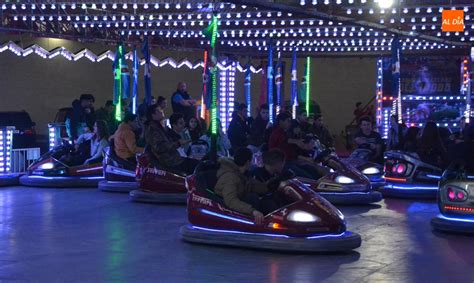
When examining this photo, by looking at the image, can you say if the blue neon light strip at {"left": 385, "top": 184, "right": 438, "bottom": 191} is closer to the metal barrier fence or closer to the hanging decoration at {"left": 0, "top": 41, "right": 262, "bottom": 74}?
the hanging decoration at {"left": 0, "top": 41, "right": 262, "bottom": 74}

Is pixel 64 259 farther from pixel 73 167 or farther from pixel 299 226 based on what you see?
pixel 73 167

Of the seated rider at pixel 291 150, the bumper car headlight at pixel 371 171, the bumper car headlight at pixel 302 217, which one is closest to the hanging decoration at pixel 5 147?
the seated rider at pixel 291 150

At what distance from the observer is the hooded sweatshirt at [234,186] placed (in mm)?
6695

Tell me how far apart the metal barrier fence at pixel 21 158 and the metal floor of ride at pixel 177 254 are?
4.28 m

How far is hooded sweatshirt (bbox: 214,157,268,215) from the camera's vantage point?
22.0ft

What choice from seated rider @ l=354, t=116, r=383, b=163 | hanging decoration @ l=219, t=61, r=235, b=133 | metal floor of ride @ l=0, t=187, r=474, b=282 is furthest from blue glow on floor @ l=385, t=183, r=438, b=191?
hanging decoration @ l=219, t=61, r=235, b=133

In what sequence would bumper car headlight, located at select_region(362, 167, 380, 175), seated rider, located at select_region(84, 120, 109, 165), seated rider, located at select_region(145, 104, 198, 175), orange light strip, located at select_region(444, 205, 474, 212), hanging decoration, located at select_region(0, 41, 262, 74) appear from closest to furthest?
1. orange light strip, located at select_region(444, 205, 474, 212)
2. seated rider, located at select_region(145, 104, 198, 175)
3. bumper car headlight, located at select_region(362, 167, 380, 175)
4. seated rider, located at select_region(84, 120, 109, 165)
5. hanging decoration, located at select_region(0, 41, 262, 74)

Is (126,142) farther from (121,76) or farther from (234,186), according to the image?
(234,186)

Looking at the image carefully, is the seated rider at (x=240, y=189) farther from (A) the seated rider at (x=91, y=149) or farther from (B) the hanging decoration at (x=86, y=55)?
(B) the hanging decoration at (x=86, y=55)

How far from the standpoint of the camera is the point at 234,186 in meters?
6.73

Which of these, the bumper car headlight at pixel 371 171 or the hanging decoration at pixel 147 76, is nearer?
the bumper car headlight at pixel 371 171

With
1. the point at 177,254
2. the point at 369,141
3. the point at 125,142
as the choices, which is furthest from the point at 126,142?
the point at 177,254

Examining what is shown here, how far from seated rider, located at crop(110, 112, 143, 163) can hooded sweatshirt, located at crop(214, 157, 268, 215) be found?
173 inches

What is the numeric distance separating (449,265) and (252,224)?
149cm
